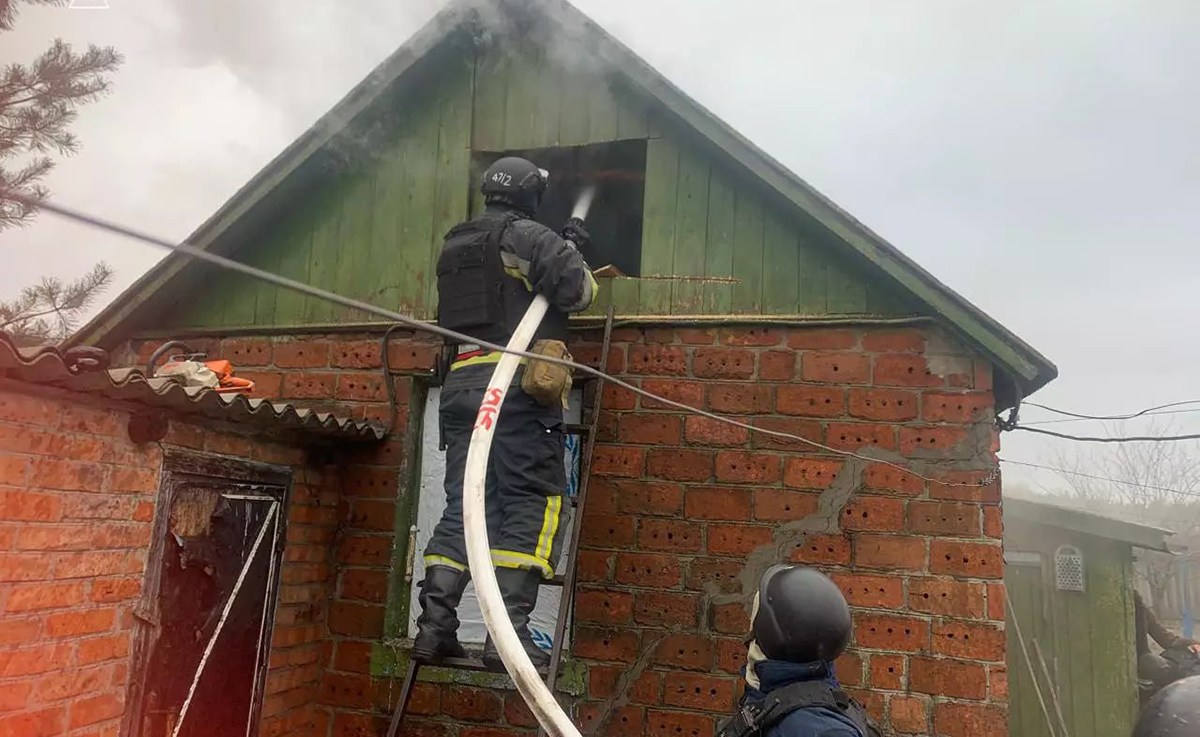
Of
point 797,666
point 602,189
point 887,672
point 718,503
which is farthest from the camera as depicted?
point 602,189

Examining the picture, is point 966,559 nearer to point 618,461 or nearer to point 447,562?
point 618,461

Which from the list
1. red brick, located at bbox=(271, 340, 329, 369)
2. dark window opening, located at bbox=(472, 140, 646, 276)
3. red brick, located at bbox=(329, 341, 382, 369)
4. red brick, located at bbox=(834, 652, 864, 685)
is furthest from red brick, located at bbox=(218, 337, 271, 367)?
red brick, located at bbox=(834, 652, 864, 685)

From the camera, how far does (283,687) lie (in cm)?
420

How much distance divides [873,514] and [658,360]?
4.41ft

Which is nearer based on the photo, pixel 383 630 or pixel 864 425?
pixel 864 425

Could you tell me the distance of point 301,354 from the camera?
16.3ft

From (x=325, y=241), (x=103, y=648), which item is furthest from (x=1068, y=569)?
(x=103, y=648)

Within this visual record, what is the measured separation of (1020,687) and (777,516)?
18.5 ft

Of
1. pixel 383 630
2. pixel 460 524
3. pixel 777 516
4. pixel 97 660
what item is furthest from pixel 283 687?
pixel 777 516

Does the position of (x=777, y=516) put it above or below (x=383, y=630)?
above

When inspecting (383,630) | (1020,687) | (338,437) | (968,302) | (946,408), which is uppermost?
(968,302)

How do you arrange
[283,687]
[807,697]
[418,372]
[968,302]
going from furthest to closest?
1. [418,372]
2. [283,687]
3. [968,302]
4. [807,697]

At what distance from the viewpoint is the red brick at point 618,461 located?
4.30 metres

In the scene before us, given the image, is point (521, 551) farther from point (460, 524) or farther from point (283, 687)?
point (283, 687)
